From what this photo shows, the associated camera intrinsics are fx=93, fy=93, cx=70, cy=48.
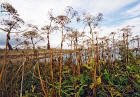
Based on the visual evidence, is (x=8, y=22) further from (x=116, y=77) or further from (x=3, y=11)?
→ (x=116, y=77)

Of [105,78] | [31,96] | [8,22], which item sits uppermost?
[8,22]

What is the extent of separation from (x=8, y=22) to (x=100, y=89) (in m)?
2.36

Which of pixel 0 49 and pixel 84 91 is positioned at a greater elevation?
pixel 0 49

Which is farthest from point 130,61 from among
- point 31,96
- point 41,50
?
point 31,96

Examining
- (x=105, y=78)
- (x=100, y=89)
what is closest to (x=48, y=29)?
(x=100, y=89)

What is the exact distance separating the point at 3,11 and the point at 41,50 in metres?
1.51

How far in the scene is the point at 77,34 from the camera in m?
2.51

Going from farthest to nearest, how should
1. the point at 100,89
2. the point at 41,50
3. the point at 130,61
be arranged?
the point at 130,61
the point at 41,50
the point at 100,89

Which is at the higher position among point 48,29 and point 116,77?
point 48,29

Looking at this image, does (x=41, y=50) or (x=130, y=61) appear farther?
(x=130, y=61)

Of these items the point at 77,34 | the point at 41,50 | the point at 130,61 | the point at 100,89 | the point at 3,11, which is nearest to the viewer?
the point at 3,11

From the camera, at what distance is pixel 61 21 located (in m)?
1.61

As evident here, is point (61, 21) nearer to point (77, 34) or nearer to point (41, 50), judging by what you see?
point (77, 34)

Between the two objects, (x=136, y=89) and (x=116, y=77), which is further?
(x=116, y=77)
